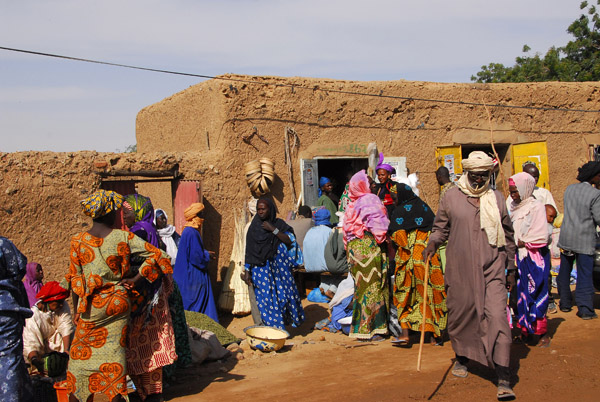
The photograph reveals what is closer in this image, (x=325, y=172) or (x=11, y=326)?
(x=11, y=326)

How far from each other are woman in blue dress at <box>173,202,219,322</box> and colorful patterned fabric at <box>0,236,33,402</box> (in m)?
3.19

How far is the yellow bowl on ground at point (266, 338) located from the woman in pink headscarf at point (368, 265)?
782 millimetres

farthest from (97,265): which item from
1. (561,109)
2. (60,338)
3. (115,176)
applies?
(561,109)

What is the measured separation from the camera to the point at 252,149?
8.66 meters

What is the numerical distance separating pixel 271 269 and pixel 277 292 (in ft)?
0.90

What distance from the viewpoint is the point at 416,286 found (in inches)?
241

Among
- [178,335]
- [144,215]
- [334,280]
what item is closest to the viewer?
[178,335]

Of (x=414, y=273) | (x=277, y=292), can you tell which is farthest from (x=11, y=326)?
(x=414, y=273)

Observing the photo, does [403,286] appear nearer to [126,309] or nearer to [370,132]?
[126,309]

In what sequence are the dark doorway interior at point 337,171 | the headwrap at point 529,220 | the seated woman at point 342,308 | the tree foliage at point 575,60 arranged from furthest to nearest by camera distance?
1. the tree foliage at point 575,60
2. the dark doorway interior at point 337,171
3. the seated woman at point 342,308
4. the headwrap at point 529,220

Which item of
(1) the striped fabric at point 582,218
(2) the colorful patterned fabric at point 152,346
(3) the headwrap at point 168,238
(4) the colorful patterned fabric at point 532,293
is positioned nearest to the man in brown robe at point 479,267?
(4) the colorful patterned fabric at point 532,293

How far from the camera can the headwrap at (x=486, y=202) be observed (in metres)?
4.55

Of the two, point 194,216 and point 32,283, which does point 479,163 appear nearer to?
point 194,216

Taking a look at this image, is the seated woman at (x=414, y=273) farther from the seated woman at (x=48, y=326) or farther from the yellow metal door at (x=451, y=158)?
the yellow metal door at (x=451, y=158)
